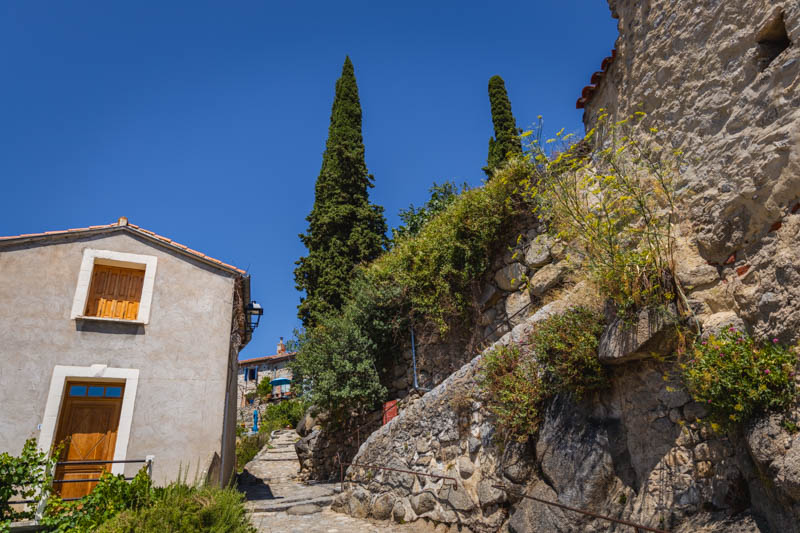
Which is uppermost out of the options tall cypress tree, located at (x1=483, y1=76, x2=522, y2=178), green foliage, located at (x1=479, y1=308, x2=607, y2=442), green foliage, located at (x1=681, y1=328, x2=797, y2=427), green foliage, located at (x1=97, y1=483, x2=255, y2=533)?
tall cypress tree, located at (x1=483, y1=76, x2=522, y2=178)

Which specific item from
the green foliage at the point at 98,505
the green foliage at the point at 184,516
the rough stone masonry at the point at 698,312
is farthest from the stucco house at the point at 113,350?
the rough stone masonry at the point at 698,312

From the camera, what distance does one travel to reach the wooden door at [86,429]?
8.23m

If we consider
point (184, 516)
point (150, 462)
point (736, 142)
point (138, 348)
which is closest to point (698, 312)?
point (736, 142)

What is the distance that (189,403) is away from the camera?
28.9 feet

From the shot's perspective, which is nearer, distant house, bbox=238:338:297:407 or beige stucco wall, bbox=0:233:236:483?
beige stucco wall, bbox=0:233:236:483

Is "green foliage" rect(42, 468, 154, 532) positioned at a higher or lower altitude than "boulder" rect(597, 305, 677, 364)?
lower

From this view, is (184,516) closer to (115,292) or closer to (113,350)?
(113,350)

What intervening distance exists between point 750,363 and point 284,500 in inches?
356

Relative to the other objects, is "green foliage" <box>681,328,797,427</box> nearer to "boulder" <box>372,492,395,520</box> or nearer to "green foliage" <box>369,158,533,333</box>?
"boulder" <box>372,492,395,520</box>

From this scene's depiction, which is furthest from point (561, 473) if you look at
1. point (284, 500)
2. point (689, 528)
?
point (284, 500)

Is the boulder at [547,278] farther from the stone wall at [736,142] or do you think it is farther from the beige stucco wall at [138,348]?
the beige stucco wall at [138,348]

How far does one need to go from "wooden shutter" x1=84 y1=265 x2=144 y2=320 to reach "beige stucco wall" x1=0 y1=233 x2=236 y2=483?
0.37m

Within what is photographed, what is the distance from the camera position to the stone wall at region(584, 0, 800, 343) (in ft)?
13.6

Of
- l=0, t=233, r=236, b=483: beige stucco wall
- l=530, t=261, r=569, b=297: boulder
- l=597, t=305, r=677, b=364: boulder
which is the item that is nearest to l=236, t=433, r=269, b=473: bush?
l=0, t=233, r=236, b=483: beige stucco wall
